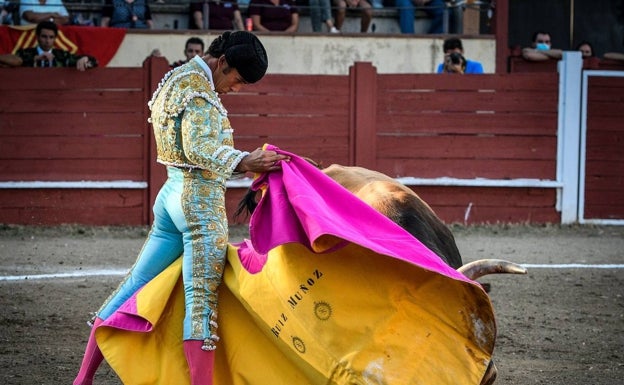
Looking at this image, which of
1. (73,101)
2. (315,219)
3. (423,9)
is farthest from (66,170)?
(315,219)

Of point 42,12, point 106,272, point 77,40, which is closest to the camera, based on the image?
point 106,272

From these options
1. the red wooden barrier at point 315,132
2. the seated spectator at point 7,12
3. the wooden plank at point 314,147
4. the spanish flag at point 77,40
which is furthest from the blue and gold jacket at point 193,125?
the seated spectator at point 7,12

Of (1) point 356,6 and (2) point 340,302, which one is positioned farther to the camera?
(1) point 356,6

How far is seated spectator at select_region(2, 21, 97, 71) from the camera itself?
26.1ft

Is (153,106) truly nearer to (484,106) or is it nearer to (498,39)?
(484,106)

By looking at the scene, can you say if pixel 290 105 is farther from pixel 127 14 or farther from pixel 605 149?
pixel 605 149

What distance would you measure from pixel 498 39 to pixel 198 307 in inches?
290

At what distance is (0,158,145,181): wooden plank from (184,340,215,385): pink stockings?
5.11 metres

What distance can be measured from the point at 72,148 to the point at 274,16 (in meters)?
2.40

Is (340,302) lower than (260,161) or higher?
lower

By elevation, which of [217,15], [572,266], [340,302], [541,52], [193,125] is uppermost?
[217,15]

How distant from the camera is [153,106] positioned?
3131 millimetres

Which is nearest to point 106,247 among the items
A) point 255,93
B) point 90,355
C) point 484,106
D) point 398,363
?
point 255,93

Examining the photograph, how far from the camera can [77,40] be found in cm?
Answer: 888
